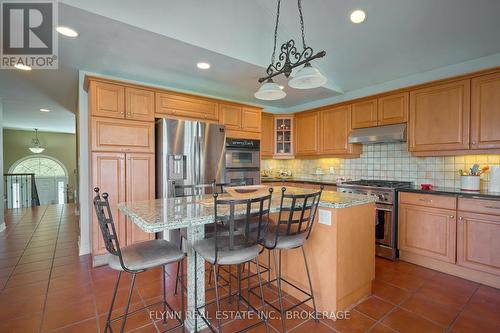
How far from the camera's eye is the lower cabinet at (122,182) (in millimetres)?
2912

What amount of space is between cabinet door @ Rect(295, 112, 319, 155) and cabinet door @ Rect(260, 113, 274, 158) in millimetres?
511

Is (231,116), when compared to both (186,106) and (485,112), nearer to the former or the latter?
(186,106)

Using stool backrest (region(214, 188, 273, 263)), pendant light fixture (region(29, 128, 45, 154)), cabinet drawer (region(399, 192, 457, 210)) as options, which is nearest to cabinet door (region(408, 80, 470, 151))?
cabinet drawer (region(399, 192, 457, 210))

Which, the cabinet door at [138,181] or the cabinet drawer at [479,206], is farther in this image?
the cabinet door at [138,181]

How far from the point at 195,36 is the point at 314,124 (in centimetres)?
281

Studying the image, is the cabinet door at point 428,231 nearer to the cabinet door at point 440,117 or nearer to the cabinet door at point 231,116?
the cabinet door at point 440,117

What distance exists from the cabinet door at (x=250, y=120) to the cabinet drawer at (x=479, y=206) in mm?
2948

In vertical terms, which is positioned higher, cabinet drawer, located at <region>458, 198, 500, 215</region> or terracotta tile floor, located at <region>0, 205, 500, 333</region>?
cabinet drawer, located at <region>458, 198, 500, 215</region>

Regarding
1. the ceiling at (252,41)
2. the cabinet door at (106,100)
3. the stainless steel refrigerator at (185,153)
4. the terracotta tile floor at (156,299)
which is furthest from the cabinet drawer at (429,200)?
the cabinet door at (106,100)

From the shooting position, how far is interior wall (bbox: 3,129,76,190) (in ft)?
29.7

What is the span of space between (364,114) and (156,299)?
3729mm

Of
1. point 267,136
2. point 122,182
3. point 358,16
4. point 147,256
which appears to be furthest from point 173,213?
point 267,136

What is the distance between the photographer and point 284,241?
1.84m

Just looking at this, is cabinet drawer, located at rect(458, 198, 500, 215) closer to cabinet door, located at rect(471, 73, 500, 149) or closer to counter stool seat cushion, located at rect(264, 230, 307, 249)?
cabinet door, located at rect(471, 73, 500, 149)
